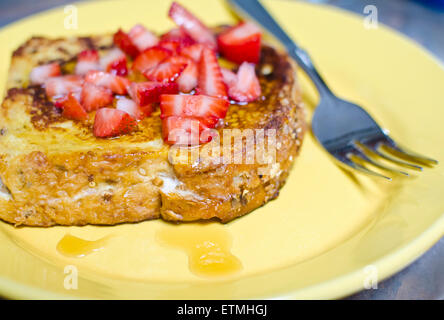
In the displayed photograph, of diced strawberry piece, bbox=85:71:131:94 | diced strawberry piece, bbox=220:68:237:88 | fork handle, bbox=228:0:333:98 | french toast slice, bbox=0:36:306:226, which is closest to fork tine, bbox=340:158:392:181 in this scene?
french toast slice, bbox=0:36:306:226

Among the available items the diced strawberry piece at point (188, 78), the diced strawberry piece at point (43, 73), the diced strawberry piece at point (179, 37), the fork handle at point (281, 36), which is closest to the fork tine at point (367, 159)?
the fork handle at point (281, 36)

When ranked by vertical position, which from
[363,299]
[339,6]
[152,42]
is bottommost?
[363,299]

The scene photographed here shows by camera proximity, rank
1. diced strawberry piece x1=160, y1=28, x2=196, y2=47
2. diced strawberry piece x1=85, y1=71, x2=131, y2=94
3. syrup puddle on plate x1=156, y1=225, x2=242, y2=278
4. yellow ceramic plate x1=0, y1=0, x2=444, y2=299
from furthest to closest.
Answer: diced strawberry piece x1=160, y1=28, x2=196, y2=47
diced strawberry piece x1=85, y1=71, x2=131, y2=94
syrup puddle on plate x1=156, y1=225, x2=242, y2=278
yellow ceramic plate x1=0, y1=0, x2=444, y2=299

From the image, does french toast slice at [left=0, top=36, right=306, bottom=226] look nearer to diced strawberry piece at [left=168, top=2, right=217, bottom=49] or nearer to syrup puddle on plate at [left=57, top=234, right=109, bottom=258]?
syrup puddle on plate at [left=57, top=234, right=109, bottom=258]

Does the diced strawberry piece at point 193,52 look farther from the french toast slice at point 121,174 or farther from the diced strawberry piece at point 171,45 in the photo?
the french toast slice at point 121,174

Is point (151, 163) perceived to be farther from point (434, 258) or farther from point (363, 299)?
point (434, 258)

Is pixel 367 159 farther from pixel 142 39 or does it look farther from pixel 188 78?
pixel 142 39

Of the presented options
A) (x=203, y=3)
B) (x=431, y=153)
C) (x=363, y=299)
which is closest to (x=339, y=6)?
(x=203, y=3)
